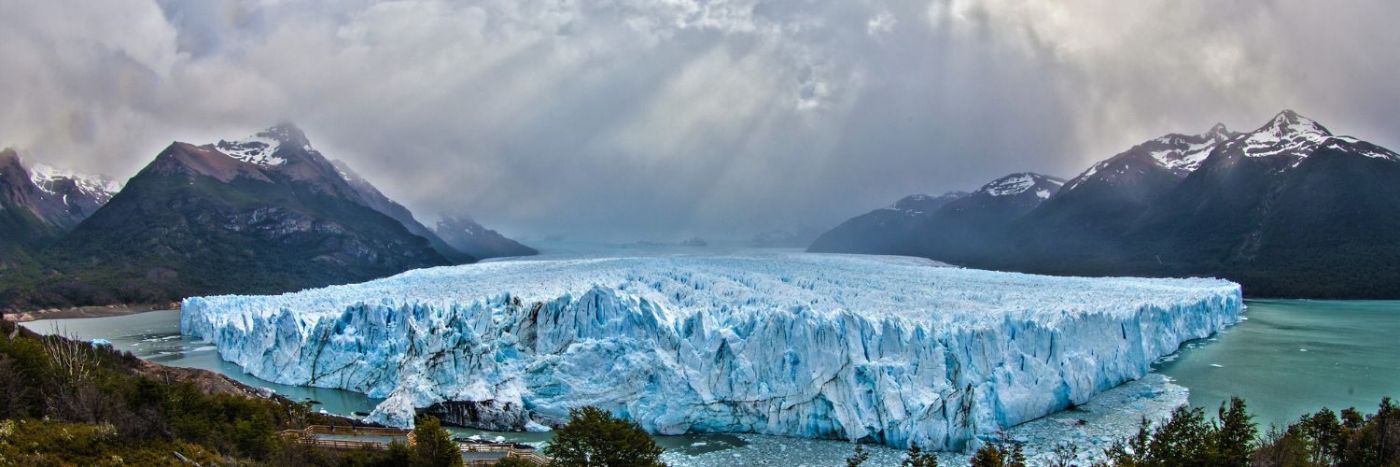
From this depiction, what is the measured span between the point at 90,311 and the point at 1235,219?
391 ft

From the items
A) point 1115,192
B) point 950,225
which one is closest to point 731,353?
point 1115,192

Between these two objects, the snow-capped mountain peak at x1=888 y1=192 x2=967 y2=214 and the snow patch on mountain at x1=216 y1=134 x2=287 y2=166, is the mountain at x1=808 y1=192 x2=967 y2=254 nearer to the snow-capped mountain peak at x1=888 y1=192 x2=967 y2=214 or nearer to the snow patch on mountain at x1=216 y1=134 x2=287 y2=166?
the snow-capped mountain peak at x1=888 y1=192 x2=967 y2=214

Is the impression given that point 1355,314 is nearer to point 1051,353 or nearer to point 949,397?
point 1051,353

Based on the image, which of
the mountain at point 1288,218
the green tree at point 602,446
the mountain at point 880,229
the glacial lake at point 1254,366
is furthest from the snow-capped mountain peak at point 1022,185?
the green tree at point 602,446

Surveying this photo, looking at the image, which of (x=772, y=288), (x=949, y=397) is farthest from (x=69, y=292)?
(x=949, y=397)

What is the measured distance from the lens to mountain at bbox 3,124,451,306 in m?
79.2

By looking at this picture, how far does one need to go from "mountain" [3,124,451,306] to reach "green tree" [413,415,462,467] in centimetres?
7309

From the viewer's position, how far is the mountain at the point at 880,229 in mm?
149375

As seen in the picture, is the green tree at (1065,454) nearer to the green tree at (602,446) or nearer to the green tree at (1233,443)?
the green tree at (1233,443)

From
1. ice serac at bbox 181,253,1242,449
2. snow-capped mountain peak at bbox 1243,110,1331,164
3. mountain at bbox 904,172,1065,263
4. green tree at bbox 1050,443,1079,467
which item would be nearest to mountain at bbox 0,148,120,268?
ice serac at bbox 181,253,1242,449

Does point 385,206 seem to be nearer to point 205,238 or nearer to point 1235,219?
point 205,238

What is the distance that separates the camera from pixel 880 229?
167875 millimetres

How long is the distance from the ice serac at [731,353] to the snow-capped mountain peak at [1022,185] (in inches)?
5248

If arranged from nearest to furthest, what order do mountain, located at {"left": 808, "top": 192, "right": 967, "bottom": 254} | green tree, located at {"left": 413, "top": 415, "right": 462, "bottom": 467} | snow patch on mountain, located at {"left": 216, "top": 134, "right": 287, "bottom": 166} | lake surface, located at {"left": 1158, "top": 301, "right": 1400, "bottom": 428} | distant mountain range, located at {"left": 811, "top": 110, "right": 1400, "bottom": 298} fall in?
green tree, located at {"left": 413, "top": 415, "right": 462, "bottom": 467} → lake surface, located at {"left": 1158, "top": 301, "right": 1400, "bottom": 428} → distant mountain range, located at {"left": 811, "top": 110, "right": 1400, "bottom": 298} → snow patch on mountain, located at {"left": 216, "top": 134, "right": 287, "bottom": 166} → mountain, located at {"left": 808, "top": 192, "right": 967, "bottom": 254}
